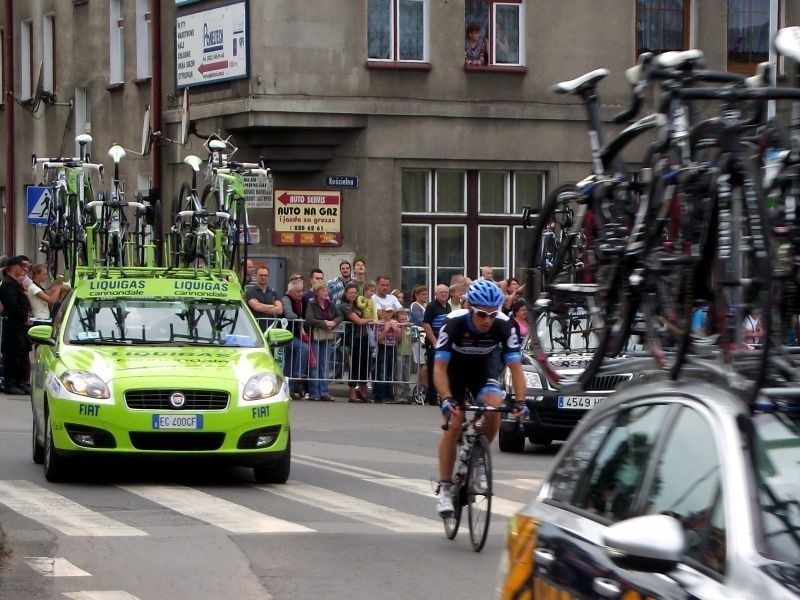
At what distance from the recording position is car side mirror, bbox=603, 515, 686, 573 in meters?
4.64

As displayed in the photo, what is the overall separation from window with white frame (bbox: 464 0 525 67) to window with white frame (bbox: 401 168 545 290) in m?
2.07

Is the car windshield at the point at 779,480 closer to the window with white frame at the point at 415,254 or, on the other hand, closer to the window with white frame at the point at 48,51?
the window with white frame at the point at 415,254

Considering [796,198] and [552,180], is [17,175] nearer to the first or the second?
[552,180]

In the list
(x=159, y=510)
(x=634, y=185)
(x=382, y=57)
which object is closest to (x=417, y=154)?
(x=382, y=57)

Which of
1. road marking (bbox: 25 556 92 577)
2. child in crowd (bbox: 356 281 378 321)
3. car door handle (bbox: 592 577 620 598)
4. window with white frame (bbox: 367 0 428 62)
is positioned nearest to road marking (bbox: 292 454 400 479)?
road marking (bbox: 25 556 92 577)

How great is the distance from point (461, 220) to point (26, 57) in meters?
16.5

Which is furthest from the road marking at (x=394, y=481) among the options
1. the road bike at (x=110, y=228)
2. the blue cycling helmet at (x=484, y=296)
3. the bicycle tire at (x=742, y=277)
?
the bicycle tire at (x=742, y=277)

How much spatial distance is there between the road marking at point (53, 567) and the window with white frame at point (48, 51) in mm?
33099

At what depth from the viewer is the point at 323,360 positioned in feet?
86.1

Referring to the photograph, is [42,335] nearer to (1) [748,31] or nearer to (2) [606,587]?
(2) [606,587]

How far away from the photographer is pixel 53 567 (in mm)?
10578

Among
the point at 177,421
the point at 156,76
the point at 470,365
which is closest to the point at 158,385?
the point at 177,421

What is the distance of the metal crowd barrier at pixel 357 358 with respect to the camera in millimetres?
26219

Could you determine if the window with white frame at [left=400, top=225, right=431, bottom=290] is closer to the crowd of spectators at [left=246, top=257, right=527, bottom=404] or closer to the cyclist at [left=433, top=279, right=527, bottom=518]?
the crowd of spectators at [left=246, top=257, right=527, bottom=404]
